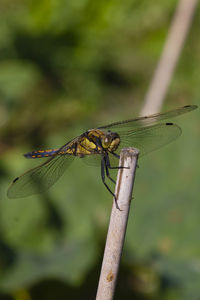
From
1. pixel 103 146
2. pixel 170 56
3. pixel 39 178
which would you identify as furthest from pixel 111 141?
pixel 170 56

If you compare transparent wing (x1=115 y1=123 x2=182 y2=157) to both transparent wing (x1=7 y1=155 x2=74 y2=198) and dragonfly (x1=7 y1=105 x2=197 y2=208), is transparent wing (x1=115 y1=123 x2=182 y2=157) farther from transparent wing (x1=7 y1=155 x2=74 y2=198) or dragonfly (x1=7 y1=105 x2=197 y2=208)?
transparent wing (x1=7 y1=155 x2=74 y2=198)

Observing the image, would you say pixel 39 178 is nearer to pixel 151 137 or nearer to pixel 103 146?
pixel 103 146

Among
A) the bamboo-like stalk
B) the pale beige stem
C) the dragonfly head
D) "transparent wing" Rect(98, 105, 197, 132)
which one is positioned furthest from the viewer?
the pale beige stem

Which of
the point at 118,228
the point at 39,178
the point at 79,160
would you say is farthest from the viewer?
the point at 79,160

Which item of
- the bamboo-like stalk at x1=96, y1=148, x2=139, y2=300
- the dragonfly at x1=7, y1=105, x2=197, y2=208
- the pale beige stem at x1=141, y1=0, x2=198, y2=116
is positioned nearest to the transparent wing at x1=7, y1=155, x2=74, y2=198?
the dragonfly at x1=7, y1=105, x2=197, y2=208

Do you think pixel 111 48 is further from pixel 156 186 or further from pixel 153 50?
pixel 156 186

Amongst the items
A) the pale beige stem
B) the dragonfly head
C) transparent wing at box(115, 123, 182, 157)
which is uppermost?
the pale beige stem
